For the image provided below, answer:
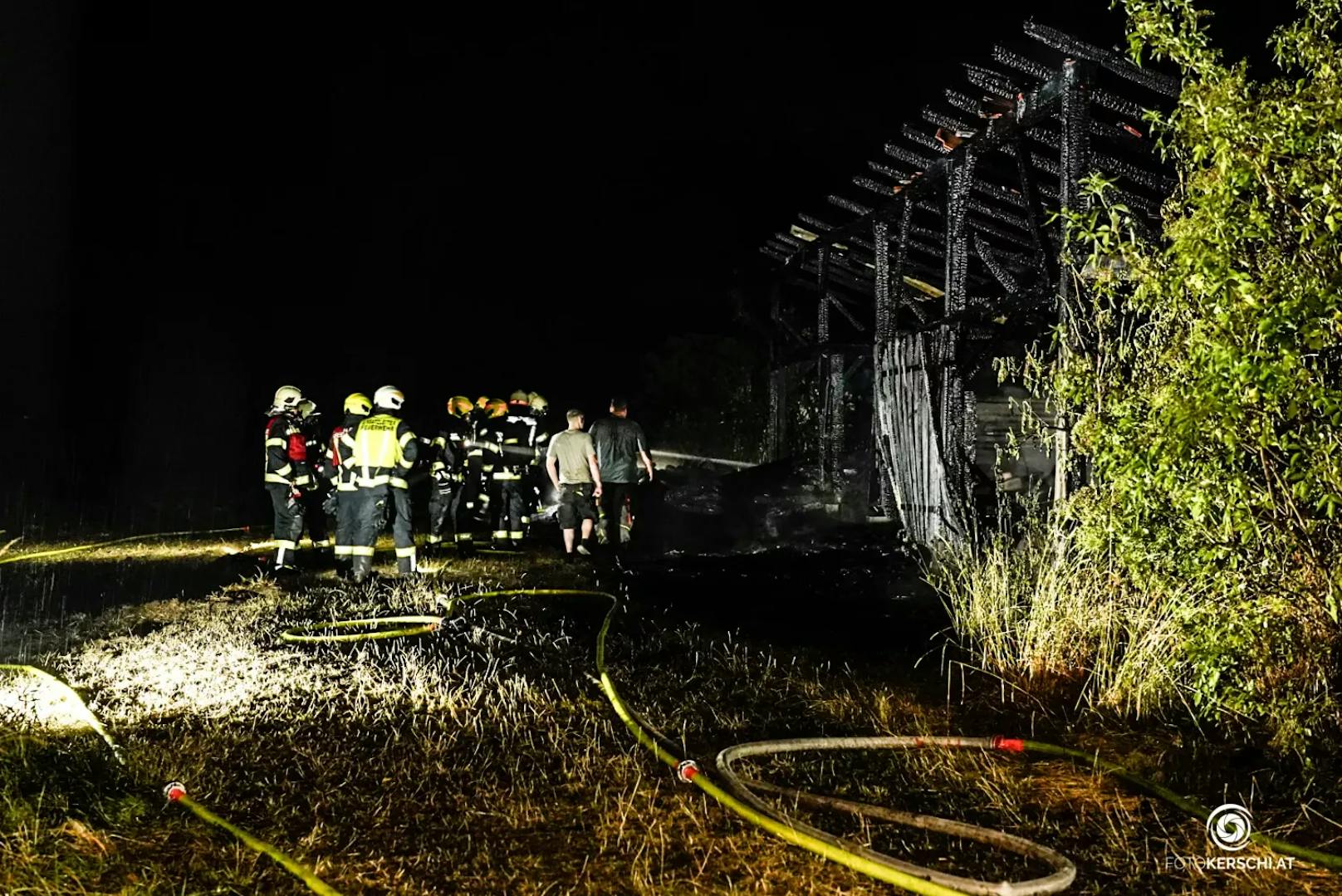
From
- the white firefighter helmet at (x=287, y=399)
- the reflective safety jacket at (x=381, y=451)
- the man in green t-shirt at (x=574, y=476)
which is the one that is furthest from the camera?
the man in green t-shirt at (x=574, y=476)

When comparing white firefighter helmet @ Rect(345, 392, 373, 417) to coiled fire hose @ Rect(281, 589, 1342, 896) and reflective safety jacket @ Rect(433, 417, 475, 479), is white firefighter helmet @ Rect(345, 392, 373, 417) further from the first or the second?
coiled fire hose @ Rect(281, 589, 1342, 896)

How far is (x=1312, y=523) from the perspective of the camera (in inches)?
184

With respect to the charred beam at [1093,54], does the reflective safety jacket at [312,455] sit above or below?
below

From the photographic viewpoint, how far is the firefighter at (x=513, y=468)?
12.7 meters

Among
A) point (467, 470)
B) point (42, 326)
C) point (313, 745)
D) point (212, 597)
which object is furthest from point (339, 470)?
point (42, 326)

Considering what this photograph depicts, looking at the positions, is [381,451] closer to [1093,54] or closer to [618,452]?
[618,452]

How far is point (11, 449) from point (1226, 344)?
99.8 ft

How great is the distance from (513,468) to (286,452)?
2913mm

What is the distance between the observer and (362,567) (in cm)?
992

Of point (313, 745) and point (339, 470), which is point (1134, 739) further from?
point (339, 470)

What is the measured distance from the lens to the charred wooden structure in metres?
9.03

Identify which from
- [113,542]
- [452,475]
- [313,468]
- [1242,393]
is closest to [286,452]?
[313,468]

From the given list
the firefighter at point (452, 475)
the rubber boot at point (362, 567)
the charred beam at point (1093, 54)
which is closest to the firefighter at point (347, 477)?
the rubber boot at point (362, 567)

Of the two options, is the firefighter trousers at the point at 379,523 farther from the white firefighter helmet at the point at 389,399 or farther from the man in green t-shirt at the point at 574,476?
the man in green t-shirt at the point at 574,476
